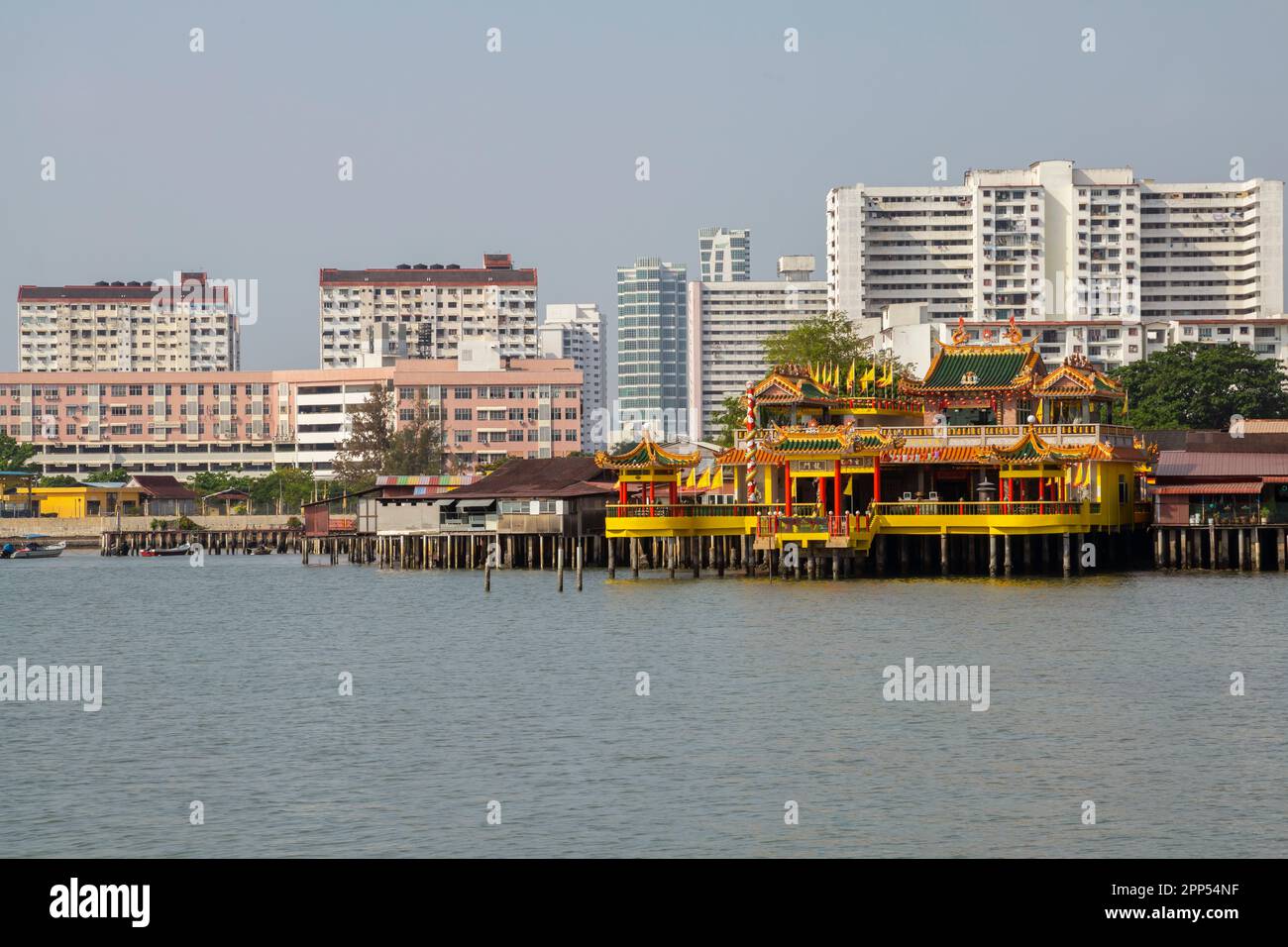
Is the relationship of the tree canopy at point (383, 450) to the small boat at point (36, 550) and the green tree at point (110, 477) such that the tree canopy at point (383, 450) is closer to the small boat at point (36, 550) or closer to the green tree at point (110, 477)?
the green tree at point (110, 477)

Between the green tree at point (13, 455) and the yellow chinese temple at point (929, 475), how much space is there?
379 feet

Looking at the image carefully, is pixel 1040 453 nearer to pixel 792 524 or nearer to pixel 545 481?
pixel 792 524

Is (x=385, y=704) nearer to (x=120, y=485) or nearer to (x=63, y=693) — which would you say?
(x=63, y=693)

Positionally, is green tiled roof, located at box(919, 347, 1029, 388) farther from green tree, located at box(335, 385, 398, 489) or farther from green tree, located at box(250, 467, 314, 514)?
green tree, located at box(250, 467, 314, 514)

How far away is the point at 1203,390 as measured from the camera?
127 metres

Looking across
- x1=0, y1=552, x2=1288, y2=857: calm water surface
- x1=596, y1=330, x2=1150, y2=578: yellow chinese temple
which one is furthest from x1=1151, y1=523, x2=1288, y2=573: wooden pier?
x1=0, y1=552, x2=1288, y2=857: calm water surface

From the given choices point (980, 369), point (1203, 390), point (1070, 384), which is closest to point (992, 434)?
point (1070, 384)

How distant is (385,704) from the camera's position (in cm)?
3988

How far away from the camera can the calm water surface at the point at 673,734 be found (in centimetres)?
2583

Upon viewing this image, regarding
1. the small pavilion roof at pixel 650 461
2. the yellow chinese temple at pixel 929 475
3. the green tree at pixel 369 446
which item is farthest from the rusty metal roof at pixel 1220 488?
the green tree at pixel 369 446

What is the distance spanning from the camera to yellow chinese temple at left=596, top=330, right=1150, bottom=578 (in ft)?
243
